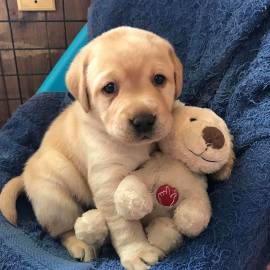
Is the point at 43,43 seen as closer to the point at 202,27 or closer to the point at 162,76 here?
the point at 202,27

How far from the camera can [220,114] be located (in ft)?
4.38

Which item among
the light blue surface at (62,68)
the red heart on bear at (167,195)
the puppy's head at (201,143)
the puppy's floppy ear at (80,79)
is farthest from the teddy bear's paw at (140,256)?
the light blue surface at (62,68)

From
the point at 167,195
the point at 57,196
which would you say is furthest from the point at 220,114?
the point at 57,196

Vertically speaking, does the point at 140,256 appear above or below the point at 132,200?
below

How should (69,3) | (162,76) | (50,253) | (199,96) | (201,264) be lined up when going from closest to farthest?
(201,264), (162,76), (50,253), (199,96), (69,3)

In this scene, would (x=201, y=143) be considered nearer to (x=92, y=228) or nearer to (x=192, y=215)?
(x=192, y=215)

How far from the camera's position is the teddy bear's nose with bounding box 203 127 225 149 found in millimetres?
1059

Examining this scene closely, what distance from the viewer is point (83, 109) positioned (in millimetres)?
1243

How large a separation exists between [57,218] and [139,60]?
0.58 metres

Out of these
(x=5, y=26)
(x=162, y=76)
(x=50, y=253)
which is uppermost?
(x=162, y=76)

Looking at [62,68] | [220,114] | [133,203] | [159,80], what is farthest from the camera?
[62,68]

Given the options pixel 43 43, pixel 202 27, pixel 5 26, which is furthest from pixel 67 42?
pixel 202 27

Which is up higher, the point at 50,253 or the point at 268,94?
the point at 268,94

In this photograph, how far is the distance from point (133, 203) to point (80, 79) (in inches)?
15.1
